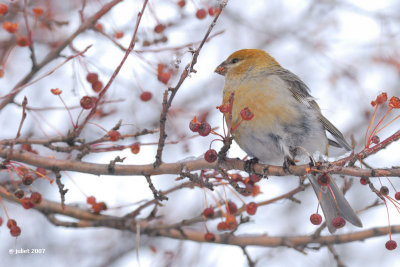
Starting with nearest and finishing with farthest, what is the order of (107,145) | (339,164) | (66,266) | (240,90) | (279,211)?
(339,164)
(107,145)
(240,90)
(66,266)
(279,211)

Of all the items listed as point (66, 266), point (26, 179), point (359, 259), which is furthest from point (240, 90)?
point (359, 259)

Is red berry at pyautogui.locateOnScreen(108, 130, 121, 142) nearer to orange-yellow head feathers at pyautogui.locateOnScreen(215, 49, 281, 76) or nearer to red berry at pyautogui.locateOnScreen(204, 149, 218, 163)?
red berry at pyautogui.locateOnScreen(204, 149, 218, 163)

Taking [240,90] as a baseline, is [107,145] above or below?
below

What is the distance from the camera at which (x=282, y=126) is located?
3.36m

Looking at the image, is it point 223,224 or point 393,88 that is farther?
point 393,88

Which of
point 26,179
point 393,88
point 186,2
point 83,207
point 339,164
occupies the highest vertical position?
point 393,88

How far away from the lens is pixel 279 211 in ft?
22.9

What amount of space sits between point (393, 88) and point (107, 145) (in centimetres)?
585

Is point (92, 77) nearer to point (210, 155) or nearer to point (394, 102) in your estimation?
point (210, 155)

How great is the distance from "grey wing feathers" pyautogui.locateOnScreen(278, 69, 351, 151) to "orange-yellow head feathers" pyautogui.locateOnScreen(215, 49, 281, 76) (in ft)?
0.80

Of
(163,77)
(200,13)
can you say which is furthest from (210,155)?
(200,13)

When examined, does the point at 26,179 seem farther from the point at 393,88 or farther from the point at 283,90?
the point at 393,88

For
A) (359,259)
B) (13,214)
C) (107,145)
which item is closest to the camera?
(107,145)

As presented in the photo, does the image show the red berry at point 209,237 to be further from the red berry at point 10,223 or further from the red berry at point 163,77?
the red berry at point 10,223
